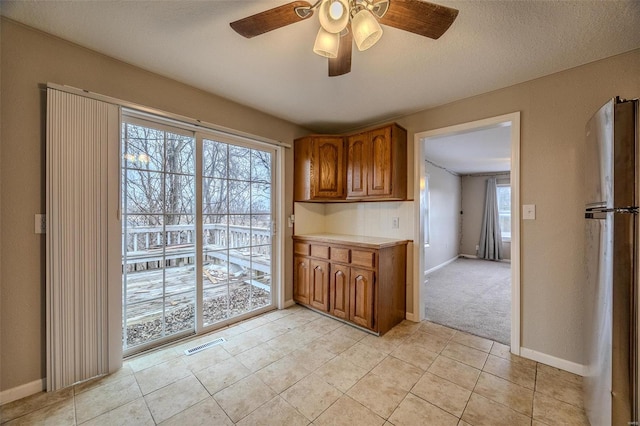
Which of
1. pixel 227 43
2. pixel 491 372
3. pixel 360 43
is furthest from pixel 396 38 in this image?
pixel 491 372

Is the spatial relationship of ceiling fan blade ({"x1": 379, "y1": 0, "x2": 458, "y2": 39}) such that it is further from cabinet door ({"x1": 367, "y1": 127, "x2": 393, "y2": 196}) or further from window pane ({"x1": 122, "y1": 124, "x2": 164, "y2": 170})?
window pane ({"x1": 122, "y1": 124, "x2": 164, "y2": 170})

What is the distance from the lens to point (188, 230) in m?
2.35

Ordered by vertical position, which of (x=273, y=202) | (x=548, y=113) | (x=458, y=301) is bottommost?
(x=458, y=301)

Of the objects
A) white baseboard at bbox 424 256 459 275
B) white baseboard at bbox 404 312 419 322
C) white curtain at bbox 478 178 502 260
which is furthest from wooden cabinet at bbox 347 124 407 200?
white curtain at bbox 478 178 502 260

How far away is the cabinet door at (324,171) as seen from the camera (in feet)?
10.1

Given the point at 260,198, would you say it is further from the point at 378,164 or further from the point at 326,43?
the point at 326,43

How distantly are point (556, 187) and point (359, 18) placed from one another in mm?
2018

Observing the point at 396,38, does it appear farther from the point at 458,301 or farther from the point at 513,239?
the point at 458,301

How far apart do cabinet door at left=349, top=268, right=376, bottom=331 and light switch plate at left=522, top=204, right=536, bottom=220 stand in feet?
4.59

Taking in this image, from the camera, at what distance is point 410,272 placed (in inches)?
110

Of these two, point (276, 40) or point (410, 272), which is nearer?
point (276, 40)

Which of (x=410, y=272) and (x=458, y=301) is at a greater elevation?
(x=410, y=272)

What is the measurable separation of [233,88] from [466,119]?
2.26 m

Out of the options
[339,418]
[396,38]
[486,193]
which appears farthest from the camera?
[486,193]
